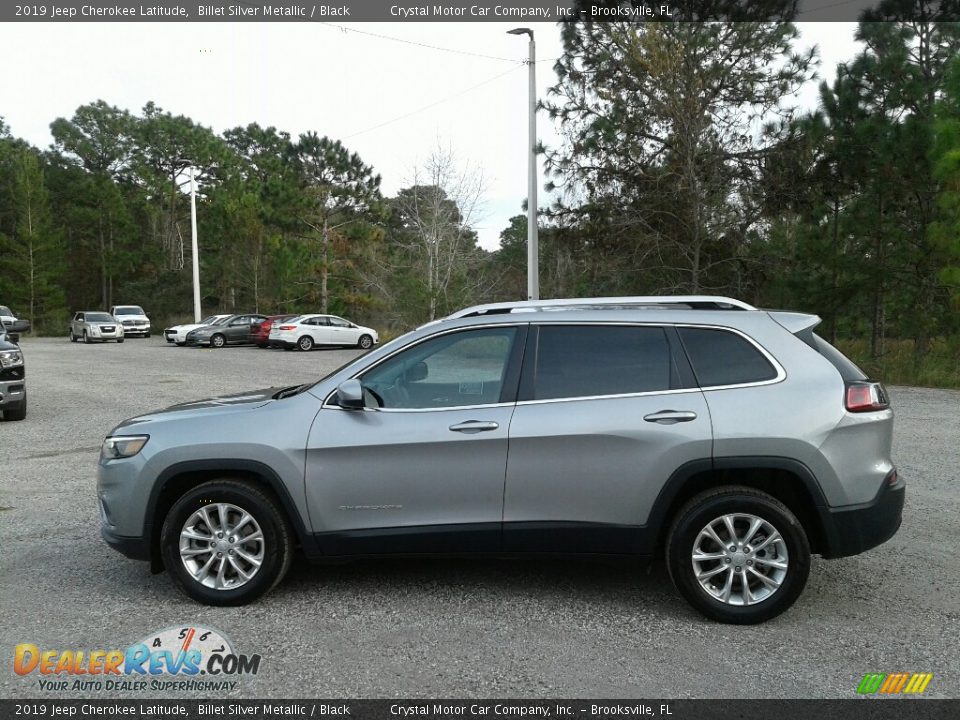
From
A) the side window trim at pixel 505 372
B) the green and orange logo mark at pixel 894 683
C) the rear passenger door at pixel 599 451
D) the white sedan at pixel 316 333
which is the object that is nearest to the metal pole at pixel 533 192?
the white sedan at pixel 316 333

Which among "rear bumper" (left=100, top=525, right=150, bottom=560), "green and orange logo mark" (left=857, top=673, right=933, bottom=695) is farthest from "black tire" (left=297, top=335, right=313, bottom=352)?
"green and orange logo mark" (left=857, top=673, right=933, bottom=695)

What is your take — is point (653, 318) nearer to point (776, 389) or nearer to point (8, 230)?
point (776, 389)

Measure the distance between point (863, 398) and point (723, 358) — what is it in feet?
2.48

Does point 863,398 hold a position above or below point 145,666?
above

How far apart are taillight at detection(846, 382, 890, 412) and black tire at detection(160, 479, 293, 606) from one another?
3.16m

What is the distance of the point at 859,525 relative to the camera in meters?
4.38

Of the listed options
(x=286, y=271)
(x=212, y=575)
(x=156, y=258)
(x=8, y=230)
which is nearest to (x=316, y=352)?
(x=286, y=271)

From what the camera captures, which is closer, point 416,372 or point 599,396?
point 599,396

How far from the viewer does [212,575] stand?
4.68 m

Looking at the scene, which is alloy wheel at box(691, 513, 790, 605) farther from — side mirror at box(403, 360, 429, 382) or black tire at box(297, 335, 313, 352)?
black tire at box(297, 335, 313, 352)

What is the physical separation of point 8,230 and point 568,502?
235 ft

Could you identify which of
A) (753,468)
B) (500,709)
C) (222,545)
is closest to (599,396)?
(753,468)

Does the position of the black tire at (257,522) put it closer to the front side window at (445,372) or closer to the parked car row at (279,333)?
the front side window at (445,372)

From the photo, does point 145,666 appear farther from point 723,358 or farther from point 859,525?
point 859,525
